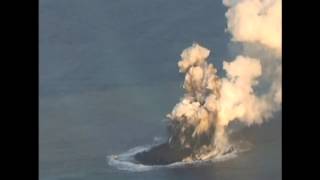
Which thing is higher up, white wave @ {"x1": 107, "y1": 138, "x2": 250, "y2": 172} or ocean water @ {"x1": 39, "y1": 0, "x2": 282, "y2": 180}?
ocean water @ {"x1": 39, "y1": 0, "x2": 282, "y2": 180}

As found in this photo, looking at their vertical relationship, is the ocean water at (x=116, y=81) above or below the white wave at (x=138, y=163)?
above

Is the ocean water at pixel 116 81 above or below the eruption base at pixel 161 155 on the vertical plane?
above

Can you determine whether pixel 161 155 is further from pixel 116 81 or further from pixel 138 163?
pixel 116 81

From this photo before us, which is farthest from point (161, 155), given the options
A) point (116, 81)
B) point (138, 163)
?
point (116, 81)

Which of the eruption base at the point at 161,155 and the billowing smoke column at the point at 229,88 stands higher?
the billowing smoke column at the point at 229,88

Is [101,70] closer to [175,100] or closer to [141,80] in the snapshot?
[141,80]
